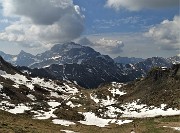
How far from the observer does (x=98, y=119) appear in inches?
3310

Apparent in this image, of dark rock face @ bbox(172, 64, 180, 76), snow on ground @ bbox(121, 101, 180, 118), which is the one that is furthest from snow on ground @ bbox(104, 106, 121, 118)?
dark rock face @ bbox(172, 64, 180, 76)

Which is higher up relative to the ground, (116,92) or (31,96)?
(116,92)

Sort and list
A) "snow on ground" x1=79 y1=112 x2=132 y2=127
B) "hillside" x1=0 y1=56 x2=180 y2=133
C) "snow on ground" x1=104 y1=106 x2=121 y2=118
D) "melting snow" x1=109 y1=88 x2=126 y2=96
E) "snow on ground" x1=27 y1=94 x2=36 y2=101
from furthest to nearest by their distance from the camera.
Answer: "melting snow" x1=109 y1=88 x2=126 y2=96, "snow on ground" x1=27 y1=94 x2=36 y2=101, "snow on ground" x1=104 y1=106 x2=121 y2=118, "snow on ground" x1=79 y1=112 x2=132 y2=127, "hillside" x1=0 y1=56 x2=180 y2=133

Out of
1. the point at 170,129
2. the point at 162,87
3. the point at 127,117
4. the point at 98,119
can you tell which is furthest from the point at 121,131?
the point at 162,87

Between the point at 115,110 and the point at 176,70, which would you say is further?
the point at 176,70

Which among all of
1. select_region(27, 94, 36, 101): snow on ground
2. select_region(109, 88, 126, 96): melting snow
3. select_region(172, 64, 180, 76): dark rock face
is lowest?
select_region(27, 94, 36, 101): snow on ground

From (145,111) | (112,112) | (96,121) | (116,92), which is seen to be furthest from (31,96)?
(96,121)

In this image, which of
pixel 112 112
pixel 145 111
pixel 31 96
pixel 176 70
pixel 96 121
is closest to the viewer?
pixel 96 121

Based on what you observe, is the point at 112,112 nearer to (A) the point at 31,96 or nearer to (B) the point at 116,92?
(A) the point at 31,96

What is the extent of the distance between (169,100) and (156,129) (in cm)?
4545

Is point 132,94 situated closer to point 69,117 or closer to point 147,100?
point 147,100

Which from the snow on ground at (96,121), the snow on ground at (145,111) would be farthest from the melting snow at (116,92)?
the snow on ground at (96,121)

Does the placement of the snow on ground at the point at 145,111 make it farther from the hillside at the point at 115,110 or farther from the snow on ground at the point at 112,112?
the snow on ground at the point at 112,112

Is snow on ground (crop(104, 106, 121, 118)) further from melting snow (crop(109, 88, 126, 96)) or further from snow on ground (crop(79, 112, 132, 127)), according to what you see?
melting snow (crop(109, 88, 126, 96))
